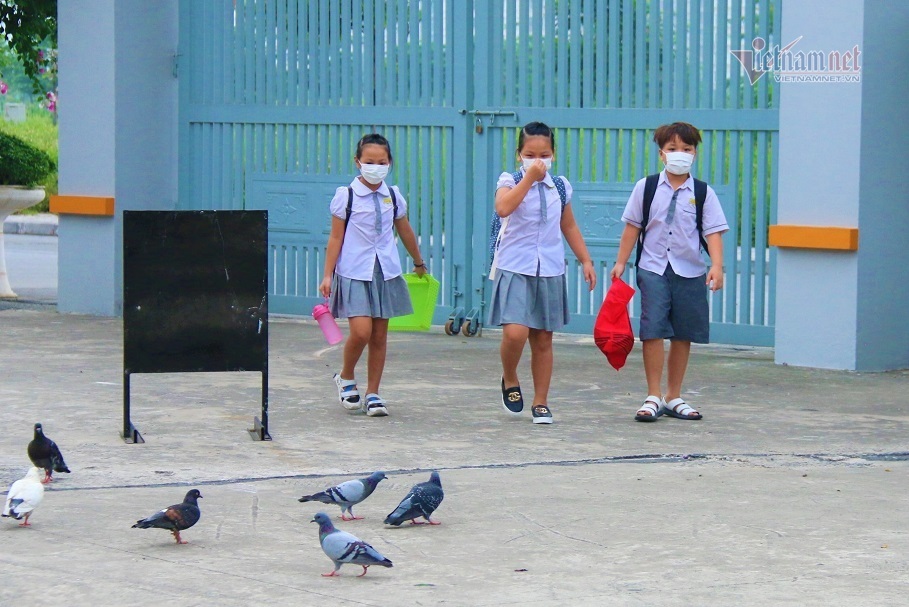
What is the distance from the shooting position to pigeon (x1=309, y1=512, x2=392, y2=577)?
4.87 meters

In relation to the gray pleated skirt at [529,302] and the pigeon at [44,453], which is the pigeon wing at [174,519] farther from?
the gray pleated skirt at [529,302]

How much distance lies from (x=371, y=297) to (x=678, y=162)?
1.80m

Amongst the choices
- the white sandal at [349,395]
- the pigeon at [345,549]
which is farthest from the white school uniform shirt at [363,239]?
the pigeon at [345,549]

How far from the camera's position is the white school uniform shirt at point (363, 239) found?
326 inches

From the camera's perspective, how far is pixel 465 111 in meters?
11.7

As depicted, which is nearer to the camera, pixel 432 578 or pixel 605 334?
pixel 432 578

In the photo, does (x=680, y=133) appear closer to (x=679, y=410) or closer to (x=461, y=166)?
(x=679, y=410)

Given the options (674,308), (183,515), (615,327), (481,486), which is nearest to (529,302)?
(615,327)

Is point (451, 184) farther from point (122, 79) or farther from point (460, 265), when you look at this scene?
point (122, 79)

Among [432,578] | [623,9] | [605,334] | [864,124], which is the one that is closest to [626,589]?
[432,578]

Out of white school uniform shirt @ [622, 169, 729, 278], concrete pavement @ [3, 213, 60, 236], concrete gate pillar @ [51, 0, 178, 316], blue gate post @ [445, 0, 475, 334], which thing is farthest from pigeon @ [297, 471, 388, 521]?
concrete pavement @ [3, 213, 60, 236]

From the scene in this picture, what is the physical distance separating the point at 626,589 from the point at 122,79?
886cm

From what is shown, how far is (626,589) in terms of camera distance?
195 inches

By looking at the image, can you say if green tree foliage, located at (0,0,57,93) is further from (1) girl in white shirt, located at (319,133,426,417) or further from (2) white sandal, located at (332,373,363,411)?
(2) white sandal, located at (332,373,363,411)
